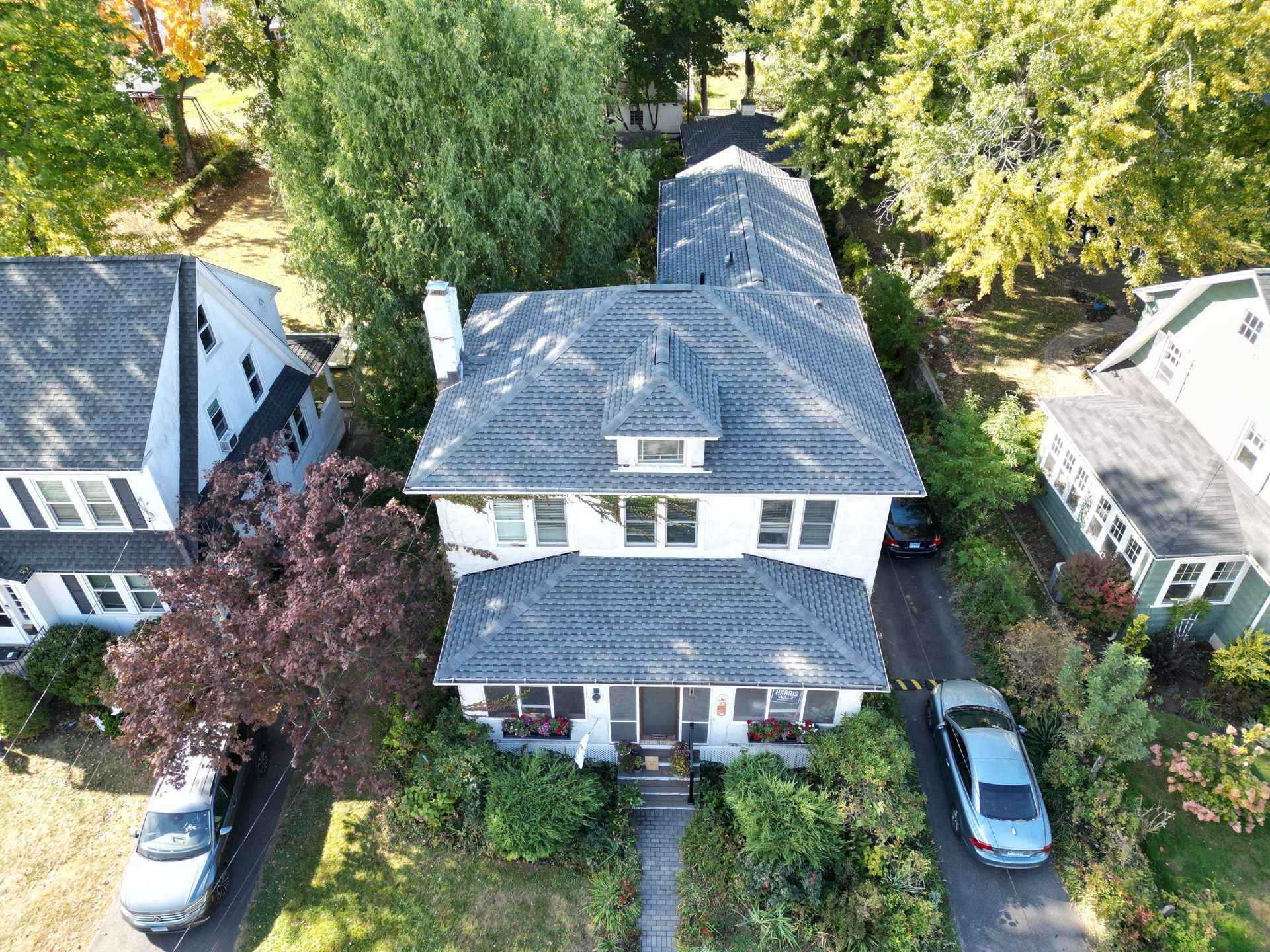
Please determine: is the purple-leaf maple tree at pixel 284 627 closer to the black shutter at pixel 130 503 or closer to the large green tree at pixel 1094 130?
the black shutter at pixel 130 503

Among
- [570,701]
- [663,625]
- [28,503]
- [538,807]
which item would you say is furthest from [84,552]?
[663,625]

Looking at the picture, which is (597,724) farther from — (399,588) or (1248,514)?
(1248,514)

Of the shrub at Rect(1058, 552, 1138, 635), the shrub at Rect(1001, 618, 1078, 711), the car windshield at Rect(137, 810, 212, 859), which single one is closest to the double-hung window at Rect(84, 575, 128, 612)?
the car windshield at Rect(137, 810, 212, 859)

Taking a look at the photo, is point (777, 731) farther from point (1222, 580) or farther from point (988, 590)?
point (1222, 580)

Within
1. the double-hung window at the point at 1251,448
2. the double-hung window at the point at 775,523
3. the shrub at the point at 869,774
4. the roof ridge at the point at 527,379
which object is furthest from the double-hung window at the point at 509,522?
the double-hung window at the point at 1251,448

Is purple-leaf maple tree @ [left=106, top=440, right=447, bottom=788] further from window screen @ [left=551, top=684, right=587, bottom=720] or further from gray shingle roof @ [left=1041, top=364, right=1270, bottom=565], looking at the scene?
gray shingle roof @ [left=1041, top=364, right=1270, bottom=565]

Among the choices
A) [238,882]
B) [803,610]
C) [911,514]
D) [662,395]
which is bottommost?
[238,882]

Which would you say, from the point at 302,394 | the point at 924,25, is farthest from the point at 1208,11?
the point at 302,394

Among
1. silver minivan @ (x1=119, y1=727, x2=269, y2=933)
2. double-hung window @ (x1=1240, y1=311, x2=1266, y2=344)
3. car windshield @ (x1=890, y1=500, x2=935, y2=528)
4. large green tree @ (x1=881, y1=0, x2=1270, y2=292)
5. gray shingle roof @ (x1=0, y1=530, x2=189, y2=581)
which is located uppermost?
large green tree @ (x1=881, y1=0, x2=1270, y2=292)
